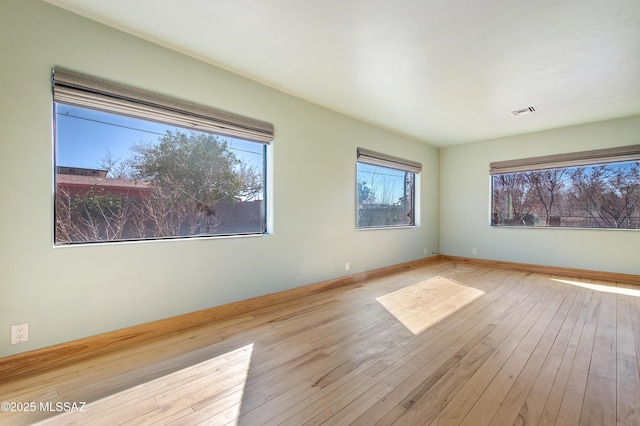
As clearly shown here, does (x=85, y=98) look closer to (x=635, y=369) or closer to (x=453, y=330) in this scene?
(x=453, y=330)

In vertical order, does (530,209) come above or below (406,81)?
below

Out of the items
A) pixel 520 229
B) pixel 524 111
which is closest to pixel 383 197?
pixel 524 111

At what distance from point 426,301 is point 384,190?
2327 millimetres

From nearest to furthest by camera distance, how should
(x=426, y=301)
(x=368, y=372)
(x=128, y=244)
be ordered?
(x=368, y=372) → (x=128, y=244) → (x=426, y=301)

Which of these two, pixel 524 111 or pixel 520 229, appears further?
pixel 520 229

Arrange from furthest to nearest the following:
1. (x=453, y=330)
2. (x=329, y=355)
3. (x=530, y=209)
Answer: (x=530, y=209)
(x=453, y=330)
(x=329, y=355)

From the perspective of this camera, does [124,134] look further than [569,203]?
No

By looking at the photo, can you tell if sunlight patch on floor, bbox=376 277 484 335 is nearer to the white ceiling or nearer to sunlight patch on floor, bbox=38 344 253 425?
sunlight patch on floor, bbox=38 344 253 425

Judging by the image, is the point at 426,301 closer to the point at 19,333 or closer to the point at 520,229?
the point at 520,229

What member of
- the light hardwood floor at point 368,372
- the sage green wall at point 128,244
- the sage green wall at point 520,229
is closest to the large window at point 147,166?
the sage green wall at point 128,244

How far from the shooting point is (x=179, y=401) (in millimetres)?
1669

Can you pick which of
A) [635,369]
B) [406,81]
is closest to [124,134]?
[406,81]

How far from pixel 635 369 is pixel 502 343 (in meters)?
0.79

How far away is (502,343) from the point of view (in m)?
2.42
